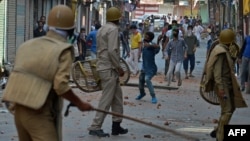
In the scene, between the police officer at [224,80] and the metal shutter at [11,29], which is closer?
the police officer at [224,80]

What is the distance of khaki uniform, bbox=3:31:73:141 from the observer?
22.0 ft

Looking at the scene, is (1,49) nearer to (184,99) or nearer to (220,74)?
(184,99)

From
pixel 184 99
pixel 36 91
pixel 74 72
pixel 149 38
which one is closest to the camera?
pixel 36 91

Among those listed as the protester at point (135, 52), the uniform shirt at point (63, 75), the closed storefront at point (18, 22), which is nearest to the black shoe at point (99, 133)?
the uniform shirt at point (63, 75)

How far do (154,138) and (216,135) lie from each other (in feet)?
→ 3.17

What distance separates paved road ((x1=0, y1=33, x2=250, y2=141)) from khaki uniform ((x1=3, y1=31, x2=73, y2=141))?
4642 millimetres

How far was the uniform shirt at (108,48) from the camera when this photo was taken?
11.6 m

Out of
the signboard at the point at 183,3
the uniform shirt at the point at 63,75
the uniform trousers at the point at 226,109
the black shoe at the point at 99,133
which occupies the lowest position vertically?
the black shoe at the point at 99,133

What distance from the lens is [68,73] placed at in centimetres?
673

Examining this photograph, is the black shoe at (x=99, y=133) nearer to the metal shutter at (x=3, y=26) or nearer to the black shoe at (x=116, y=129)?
the black shoe at (x=116, y=129)

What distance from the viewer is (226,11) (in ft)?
180

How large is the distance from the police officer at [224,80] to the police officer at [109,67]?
140cm

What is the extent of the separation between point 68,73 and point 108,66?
498 cm

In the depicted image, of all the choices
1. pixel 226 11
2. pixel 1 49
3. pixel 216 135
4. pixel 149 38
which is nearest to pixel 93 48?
pixel 1 49
